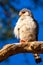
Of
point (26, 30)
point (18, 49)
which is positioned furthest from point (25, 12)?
point (18, 49)

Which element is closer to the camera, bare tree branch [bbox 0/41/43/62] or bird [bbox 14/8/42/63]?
bare tree branch [bbox 0/41/43/62]

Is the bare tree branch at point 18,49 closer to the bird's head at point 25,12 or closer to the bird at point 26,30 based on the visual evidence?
the bird at point 26,30

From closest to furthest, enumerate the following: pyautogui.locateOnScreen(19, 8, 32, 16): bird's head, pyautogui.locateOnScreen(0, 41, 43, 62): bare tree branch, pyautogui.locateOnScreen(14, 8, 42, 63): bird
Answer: pyautogui.locateOnScreen(0, 41, 43, 62): bare tree branch, pyautogui.locateOnScreen(14, 8, 42, 63): bird, pyautogui.locateOnScreen(19, 8, 32, 16): bird's head

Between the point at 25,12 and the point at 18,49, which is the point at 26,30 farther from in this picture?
the point at 18,49

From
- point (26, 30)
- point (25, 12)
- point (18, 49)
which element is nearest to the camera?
point (18, 49)

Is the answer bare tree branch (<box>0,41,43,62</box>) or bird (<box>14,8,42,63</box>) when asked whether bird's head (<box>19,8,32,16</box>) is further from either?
bare tree branch (<box>0,41,43,62</box>)

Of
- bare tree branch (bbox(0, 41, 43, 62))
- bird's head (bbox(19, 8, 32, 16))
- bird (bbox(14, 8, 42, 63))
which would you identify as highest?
bird's head (bbox(19, 8, 32, 16))

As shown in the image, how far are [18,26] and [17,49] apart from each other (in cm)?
78

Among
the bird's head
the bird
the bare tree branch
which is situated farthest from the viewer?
the bird's head

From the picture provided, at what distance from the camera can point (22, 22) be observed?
309 centimetres

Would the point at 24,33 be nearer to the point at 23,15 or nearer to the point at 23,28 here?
the point at 23,28

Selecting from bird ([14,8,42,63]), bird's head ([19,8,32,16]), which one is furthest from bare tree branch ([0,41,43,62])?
bird's head ([19,8,32,16])

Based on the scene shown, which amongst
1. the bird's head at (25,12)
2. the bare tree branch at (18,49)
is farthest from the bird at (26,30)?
the bare tree branch at (18,49)

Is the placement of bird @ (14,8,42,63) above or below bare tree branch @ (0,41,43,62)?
above
